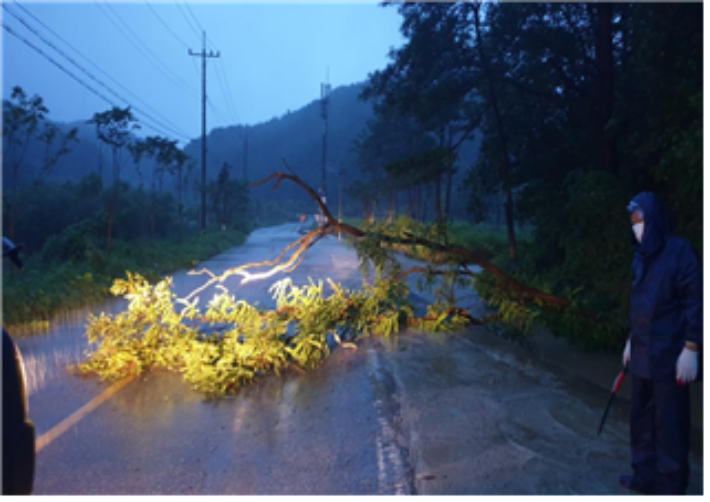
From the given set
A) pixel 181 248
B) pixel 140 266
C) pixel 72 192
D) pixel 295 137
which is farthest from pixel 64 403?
pixel 295 137

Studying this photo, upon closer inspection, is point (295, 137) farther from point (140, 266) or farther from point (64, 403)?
point (64, 403)

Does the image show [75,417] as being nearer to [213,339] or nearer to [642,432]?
[213,339]

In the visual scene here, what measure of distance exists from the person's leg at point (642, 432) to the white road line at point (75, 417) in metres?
4.38

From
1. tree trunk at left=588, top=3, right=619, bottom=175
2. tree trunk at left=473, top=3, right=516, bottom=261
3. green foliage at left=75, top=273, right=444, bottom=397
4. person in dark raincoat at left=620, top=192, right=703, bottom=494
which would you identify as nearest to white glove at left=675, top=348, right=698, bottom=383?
person in dark raincoat at left=620, top=192, right=703, bottom=494

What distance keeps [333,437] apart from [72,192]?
33844 mm

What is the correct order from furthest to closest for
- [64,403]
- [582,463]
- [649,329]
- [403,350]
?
1. [403,350]
2. [64,403]
3. [582,463]
4. [649,329]

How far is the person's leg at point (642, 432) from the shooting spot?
3934 millimetres

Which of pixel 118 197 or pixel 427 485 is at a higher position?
pixel 118 197

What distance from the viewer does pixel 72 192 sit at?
34.6 metres

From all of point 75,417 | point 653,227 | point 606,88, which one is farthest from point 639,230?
point 606,88

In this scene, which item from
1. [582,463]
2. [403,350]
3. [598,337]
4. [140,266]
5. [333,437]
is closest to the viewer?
[582,463]

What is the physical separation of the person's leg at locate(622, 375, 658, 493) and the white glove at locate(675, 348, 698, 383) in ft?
1.11

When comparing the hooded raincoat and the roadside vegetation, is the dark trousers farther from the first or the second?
the roadside vegetation

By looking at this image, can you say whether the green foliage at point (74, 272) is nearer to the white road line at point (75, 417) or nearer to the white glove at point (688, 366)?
the white road line at point (75, 417)
